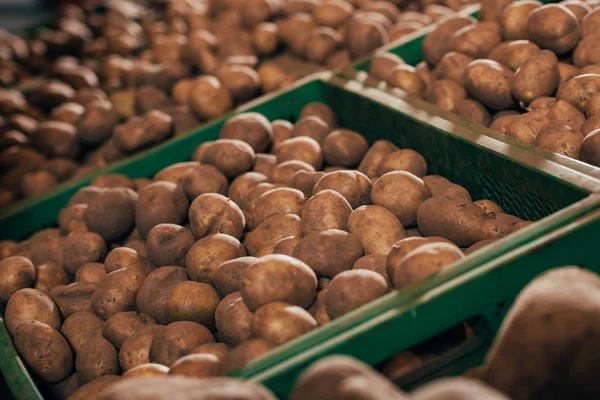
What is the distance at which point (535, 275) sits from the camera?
165 centimetres

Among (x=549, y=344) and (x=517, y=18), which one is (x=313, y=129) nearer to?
(x=517, y=18)

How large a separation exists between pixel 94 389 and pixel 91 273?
750 millimetres

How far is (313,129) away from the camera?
2980 mm

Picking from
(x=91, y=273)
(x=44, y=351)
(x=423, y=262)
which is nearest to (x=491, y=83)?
(x=423, y=262)

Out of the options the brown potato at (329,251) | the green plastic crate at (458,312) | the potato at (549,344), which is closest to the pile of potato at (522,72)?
the green plastic crate at (458,312)

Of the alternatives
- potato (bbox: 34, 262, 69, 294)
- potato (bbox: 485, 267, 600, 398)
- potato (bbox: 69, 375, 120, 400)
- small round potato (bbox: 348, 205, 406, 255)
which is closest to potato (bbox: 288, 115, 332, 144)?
small round potato (bbox: 348, 205, 406, 255)

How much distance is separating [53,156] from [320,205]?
2.15 metres

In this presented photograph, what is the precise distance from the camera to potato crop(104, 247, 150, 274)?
2.47m

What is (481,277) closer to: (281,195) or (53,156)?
(281,195)

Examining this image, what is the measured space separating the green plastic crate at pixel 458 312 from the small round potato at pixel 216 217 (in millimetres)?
939

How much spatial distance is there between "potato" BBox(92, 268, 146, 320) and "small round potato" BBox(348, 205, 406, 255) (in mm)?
810

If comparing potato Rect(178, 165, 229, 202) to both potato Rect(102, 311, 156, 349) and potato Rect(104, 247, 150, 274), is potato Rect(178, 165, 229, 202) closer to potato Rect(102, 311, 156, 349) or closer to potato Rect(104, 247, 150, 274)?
potato Rect(104, 247, 150, 274)

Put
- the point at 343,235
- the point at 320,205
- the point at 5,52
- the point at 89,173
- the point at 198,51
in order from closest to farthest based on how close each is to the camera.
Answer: the point at 343,235, the point at 320,205, the point at 89,173, the point at 198,51, the point at 5,52

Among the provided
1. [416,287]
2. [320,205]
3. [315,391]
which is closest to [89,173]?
[320,205]
